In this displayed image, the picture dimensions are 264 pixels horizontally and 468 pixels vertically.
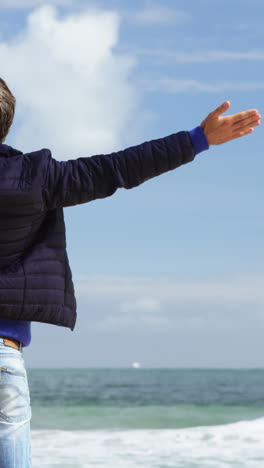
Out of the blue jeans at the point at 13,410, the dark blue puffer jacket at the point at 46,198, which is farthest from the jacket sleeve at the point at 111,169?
the blue jeans at the point at 13,410

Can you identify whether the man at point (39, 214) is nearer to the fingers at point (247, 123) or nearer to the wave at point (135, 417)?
the fingers at point (247, 123)

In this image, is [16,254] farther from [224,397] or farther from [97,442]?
[224,397]

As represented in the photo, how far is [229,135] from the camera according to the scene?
219 cm

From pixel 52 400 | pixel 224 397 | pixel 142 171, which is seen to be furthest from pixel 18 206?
pixel 224 397

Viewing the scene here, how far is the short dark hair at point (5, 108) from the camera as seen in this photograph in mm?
2184

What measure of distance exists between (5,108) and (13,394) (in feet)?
2.83

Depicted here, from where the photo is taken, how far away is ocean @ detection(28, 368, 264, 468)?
6434 millimetres

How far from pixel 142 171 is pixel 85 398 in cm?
1674

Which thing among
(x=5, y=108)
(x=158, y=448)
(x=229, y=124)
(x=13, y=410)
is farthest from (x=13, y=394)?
(x=158, y=448)

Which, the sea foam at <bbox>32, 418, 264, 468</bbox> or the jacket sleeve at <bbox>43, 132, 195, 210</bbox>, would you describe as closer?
the jacket sleeve at <bbox>43, 132, 195, 210</bbox>

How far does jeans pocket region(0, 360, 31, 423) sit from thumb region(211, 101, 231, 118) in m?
0.95

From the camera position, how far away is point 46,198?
2156mm

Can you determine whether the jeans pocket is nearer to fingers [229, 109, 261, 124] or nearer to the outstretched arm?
the outstretched arm

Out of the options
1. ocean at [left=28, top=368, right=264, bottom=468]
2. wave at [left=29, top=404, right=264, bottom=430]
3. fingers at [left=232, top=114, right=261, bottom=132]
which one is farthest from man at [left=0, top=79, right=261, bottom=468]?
wave at [left=29, top=404, right=264, bottom=430]
